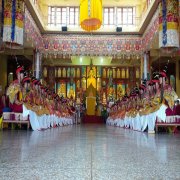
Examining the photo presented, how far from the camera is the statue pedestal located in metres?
23.7

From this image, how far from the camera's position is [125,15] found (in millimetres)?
20703

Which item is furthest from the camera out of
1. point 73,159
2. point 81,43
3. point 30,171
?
point 81,43

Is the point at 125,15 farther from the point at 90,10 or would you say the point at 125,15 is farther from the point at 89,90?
the point at 90,10

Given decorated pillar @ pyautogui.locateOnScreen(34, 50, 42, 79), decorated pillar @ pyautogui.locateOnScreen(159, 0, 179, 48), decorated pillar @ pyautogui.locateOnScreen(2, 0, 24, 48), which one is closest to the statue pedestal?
decorated pillar @ pyautogui.locateOnScreen(34, 50, 42, 79)

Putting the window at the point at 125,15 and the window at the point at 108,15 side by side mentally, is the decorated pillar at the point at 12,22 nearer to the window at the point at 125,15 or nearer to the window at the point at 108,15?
the window at the point at 108,15

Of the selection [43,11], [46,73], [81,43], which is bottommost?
[46,73]

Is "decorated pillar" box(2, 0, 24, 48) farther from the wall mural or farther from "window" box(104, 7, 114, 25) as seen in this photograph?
"window" box(104, 7, 114, 25)

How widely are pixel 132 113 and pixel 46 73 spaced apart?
13.0 meters

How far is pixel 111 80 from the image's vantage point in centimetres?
2377

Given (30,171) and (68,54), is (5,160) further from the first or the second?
(68,54)

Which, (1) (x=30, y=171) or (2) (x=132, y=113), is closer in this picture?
(1) (x=30, y=171)

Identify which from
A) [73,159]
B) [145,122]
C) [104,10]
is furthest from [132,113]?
[104,10]

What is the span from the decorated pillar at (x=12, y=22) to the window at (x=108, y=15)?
26.1 ft

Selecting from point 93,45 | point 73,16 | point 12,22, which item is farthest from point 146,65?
point 12,22
